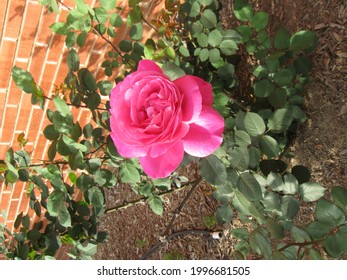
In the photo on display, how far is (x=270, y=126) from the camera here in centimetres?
124

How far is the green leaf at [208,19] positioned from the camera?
1414 mm

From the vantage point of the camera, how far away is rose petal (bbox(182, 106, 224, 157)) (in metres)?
0.99

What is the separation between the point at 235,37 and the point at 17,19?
116cm

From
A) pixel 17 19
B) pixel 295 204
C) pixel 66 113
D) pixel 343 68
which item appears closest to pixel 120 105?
pixel 66 113

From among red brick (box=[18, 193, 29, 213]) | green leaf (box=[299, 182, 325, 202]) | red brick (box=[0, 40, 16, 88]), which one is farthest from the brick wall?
green leaf (box=[299, 182, 325, 202])

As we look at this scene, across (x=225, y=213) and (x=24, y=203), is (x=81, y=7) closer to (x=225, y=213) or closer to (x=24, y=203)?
(x=225, y=213)

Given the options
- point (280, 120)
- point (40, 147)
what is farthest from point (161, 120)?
point (40, 147)

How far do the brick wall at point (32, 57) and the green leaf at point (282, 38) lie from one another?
1.11 metres

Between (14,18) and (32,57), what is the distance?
8.8 inches

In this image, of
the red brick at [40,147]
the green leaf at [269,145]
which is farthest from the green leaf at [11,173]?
the red brick at [40,147]

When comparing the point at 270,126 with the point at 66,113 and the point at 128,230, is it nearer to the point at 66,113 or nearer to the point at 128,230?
the point at 66,113

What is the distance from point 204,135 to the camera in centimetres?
99

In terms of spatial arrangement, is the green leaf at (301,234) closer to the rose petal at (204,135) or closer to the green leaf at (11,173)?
the rose petal at (204,135)

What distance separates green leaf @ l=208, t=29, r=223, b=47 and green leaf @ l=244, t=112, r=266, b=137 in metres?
0.35
